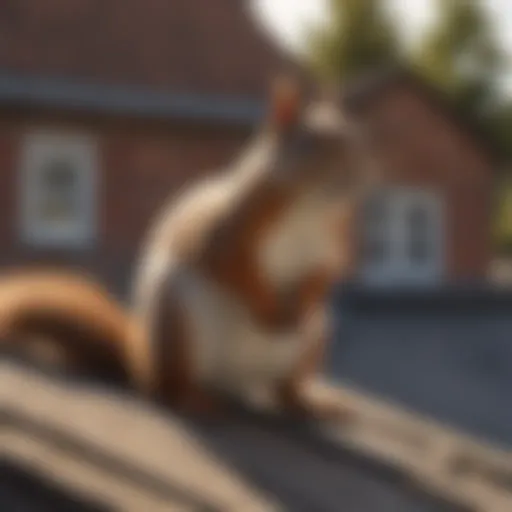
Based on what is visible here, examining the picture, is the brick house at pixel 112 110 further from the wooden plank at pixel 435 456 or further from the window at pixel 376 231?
the wooden plank at pixel 435 456

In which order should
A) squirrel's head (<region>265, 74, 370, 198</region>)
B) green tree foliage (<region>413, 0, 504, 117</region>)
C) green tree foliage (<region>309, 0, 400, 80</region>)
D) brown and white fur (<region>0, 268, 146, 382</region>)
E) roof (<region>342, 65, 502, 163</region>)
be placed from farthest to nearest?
1. green tree foliage (<region>309, 0, 400, 80</region>)
2. green tree foliage (<region>413, 0, 504, 117</region>)
3. roof (<region>342, 65, 502, 163</region>)
4. brown and white fur (<region>0, 268, 146, 382</region>)
5. squirrel's head (<region>265, 74, 370, 198</region>)

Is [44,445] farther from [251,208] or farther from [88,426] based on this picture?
[251,208]

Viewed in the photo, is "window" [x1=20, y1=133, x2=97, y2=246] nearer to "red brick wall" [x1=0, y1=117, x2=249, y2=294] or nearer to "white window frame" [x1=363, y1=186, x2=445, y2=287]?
"red brick wall" [x1=0, y1=117, x2=249, y2=294]

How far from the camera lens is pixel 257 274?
156cm

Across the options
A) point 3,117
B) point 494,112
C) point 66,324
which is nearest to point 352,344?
point 66,324

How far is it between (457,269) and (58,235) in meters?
3.15

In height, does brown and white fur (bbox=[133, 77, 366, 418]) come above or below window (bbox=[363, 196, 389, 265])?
below

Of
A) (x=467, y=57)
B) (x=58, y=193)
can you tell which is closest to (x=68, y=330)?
(x=58, y=193)

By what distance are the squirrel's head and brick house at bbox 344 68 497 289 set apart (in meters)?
7.18

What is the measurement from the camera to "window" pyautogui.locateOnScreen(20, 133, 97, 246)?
715 cm

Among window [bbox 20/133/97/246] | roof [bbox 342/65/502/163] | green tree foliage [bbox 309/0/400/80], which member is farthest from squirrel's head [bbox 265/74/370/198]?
green tree foliage [bbox 309/0/400/80]

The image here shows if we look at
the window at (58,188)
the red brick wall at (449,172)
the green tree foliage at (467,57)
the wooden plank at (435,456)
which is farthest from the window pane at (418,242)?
the wooden plank at (435,456)

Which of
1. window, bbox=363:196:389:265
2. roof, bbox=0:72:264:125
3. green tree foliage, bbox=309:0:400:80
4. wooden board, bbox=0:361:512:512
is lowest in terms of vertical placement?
wooden board, bbox=0:361:512:512

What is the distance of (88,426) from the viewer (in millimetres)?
1317
